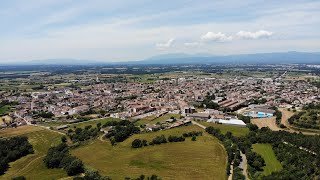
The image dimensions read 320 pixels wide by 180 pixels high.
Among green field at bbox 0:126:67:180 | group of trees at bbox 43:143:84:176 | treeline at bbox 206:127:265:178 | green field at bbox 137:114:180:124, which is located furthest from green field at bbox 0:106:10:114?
treeline at bbox 206:127:265:178

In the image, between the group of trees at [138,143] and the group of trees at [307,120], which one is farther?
the group of trees at [307,120]

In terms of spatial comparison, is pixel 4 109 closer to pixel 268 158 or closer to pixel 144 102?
pixel 144 102

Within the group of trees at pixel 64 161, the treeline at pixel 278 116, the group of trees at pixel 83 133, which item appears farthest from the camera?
the treeline at pixel 278 116

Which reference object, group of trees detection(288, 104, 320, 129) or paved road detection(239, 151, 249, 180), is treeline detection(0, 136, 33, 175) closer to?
paved road detection(239, 151, 249, 180)

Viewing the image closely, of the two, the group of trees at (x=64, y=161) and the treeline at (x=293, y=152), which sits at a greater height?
the treeline at (x=293, y=152)

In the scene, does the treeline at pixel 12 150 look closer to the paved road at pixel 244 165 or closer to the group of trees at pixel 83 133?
the group of trees at pixel 83 133

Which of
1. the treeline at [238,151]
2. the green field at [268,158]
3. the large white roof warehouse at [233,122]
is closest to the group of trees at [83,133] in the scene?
the treeline at [238,151]

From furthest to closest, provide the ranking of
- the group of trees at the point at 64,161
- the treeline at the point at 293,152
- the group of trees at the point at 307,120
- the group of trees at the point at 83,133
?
the group of trees at the point at 307,120 → the group of trees at the point at 83,133 → the group of trees at the point at 64,161 → the treeline at the point at 293,152
